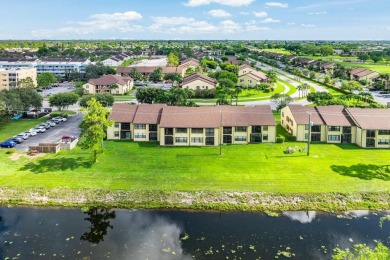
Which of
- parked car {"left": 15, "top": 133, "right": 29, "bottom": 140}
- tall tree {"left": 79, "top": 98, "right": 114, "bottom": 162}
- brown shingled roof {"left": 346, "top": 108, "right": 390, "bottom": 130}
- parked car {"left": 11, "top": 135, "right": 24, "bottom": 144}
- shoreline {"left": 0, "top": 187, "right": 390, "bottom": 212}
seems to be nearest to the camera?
shoreline {"left": 0, "top": 187, "right": 390, "bottom": 212}

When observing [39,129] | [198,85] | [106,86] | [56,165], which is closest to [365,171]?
[56,165]

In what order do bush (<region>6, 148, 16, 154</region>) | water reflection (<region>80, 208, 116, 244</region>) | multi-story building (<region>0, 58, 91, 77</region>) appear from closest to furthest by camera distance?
1. water reflection (<region>80, 208, 116, 244</region>)
2. bush (<region>6, 148, 16, 154</region>)
3. multi-story building (<region>0, 58, 91, 77</region>)

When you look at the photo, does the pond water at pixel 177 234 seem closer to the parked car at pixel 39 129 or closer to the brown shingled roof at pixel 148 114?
the brown shingled roof at pixel 148 114

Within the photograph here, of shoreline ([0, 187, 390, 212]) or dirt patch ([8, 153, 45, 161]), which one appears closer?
shoreline ([0, 187, 390, 212])

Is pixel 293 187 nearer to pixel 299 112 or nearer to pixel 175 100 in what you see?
pixel 299 112

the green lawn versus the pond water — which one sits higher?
the green lawn

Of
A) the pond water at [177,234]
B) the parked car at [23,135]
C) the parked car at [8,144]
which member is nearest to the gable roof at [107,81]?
the parked car at [23,135]

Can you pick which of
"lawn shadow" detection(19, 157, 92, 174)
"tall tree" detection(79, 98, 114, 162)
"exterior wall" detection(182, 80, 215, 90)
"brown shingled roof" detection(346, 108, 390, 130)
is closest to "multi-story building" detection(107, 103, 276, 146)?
"tall tree" detection(79, 98, 114, 162)

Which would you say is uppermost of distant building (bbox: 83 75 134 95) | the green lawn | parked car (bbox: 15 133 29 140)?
distant building (bbox: 83 75 134 95)

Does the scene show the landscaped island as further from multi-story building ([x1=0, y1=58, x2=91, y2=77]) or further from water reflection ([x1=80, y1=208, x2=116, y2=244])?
multi-story building ([x1=0, y1=58, x2=91, y2=77])
